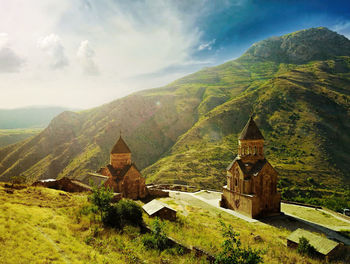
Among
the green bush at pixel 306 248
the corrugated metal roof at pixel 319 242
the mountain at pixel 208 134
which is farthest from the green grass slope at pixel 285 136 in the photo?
the green bush at pixel 306 248

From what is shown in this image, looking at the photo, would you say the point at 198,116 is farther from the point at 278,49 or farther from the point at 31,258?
the point at 278,49

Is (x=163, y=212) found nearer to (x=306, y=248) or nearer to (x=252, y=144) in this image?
(x=306, y=248)

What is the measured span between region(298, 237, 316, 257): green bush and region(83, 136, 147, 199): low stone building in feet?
64.0

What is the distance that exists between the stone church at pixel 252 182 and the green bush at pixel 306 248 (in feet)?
29.0

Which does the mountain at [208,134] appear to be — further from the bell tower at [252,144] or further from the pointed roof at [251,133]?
the pointed roof at [251,133]

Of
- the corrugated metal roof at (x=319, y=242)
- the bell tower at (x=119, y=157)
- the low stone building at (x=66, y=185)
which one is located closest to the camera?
the corrugated metal roof at (x=319, y=242)

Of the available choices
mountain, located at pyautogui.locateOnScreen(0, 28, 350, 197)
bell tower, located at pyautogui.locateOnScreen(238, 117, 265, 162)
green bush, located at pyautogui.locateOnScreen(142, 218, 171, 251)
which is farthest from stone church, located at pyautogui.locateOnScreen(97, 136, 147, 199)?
green bush, located at pyautogui.locateOnScreen(142, 218, 171, 251)

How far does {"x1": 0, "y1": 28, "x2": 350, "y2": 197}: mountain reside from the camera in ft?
156

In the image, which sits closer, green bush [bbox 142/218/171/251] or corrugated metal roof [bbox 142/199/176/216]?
green bush [bbox 142/218/171/251]

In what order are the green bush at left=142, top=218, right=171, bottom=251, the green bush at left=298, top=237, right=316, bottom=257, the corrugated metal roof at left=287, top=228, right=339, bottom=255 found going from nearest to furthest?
the green bush at left=142, top=218, right=171, bottom=251 → the corrugated metal roof at left=287, top=228, right=339, bottom=255 → the green bush at left=298, top=237, right=316, bottom=257

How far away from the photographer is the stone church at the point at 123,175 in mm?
26344

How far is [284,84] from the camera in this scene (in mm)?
76625

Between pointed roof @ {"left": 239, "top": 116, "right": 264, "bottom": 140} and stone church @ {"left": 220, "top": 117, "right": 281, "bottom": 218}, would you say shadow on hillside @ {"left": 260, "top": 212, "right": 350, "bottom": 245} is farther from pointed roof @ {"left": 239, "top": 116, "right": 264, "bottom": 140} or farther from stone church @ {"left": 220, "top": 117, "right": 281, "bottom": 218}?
pointed roof @ {"left": 239, "top": 116, "right": 264, "bottom": 140}

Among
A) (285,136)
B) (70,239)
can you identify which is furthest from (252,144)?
(285,136)
